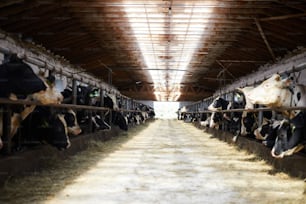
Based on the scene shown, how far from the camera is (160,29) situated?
12023 millimetres

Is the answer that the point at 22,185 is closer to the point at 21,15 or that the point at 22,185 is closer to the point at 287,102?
the point at 287,102

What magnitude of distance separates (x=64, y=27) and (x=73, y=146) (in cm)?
544

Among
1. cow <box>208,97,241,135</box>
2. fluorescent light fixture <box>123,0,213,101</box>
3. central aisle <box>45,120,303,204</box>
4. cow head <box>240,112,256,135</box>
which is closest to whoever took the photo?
central aisle <box>45,120,303,204</box>

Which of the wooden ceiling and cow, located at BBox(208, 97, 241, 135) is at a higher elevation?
the wooden ceiling

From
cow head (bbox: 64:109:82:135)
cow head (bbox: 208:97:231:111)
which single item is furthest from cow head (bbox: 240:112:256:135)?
cow head (bbox: 64:109:82:135)

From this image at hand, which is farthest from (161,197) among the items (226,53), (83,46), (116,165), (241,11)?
(226,53)

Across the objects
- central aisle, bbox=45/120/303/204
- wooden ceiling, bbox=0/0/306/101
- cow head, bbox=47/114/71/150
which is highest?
wooden ceiling, bbox=0/0/306/101

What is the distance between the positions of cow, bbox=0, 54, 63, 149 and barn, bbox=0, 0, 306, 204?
0.01 meters

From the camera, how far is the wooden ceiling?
9.36 meters

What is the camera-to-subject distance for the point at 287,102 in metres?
5.40

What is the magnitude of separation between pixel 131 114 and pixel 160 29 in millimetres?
8904

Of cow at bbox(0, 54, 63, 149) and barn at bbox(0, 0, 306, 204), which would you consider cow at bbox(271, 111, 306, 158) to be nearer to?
barn at bbox(0, 0, 306, 204)

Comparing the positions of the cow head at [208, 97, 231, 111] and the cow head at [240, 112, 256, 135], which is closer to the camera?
the cow head at [240, 112, 256, 135]

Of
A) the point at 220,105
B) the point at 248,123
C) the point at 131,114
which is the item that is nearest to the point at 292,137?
the point at 248,123
